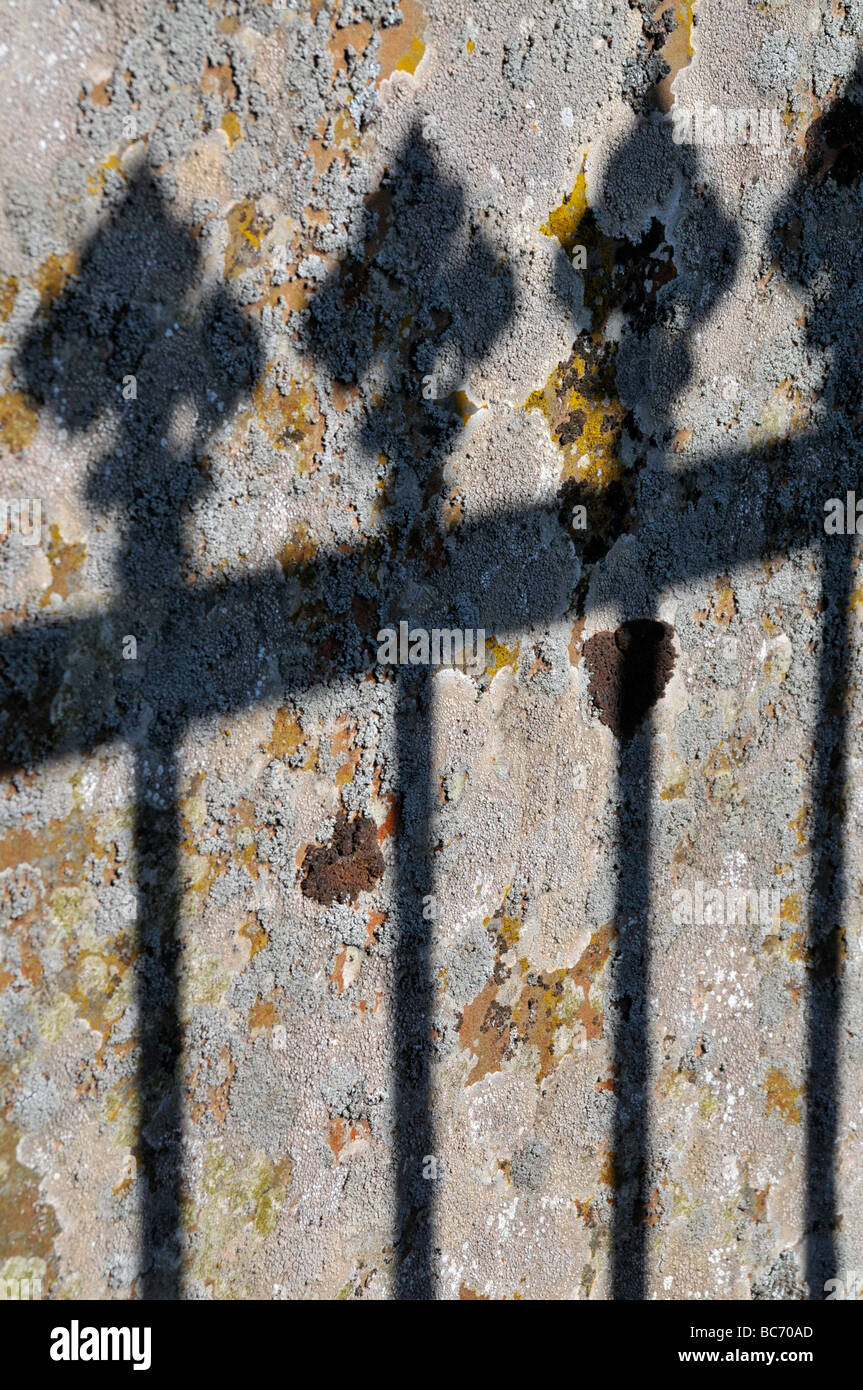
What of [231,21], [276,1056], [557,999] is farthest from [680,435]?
[276,1056]

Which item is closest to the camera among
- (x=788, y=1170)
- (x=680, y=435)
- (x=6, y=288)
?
(x=6, y=288)

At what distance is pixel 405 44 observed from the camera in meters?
1.64

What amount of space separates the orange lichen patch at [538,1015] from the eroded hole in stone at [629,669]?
51 cm

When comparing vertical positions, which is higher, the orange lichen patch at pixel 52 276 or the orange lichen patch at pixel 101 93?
the orange lichen patch at pixel 101 93

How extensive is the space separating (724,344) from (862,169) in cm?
51

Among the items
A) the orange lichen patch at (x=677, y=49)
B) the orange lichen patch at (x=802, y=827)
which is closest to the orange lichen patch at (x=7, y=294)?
the orange lichen patch at (x=677, y=49)

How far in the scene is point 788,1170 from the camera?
2.36 meters

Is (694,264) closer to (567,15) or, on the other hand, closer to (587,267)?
(587,267)

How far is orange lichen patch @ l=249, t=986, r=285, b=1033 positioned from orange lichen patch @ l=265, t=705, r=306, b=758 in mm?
474

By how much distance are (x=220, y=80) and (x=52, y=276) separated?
1.47ft

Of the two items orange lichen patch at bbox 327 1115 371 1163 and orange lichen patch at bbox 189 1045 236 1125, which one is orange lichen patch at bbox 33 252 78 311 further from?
orange lichen patch at bbox 327 1115 371 1163

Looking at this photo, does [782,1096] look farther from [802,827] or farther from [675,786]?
[675,786]

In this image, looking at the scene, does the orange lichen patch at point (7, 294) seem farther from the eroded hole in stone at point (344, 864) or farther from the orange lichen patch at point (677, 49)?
the orange lichen patch at point (677, 49)

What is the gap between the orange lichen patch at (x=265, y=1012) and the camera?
1.78 m
